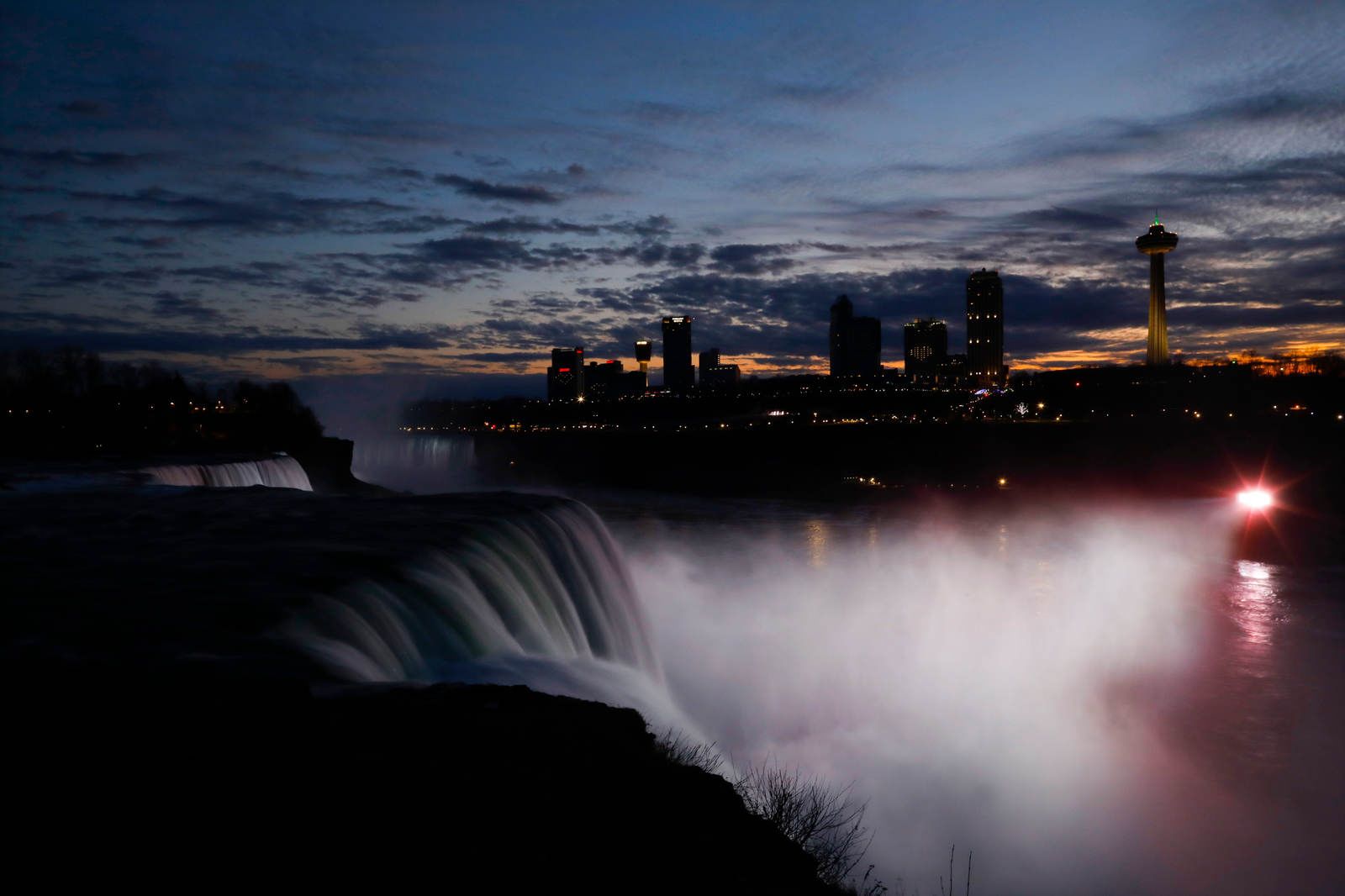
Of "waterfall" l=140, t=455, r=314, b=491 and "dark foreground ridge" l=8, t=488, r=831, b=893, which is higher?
"waterfall" l=140, t=455, r=314, b=491

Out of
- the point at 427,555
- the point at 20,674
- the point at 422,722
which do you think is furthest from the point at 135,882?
the point at 427,555

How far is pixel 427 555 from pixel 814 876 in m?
7.76

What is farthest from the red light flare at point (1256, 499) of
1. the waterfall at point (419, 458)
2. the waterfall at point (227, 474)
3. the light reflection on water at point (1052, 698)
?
the waterfall at point (419, 458)

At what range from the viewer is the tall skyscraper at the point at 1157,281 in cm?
16962

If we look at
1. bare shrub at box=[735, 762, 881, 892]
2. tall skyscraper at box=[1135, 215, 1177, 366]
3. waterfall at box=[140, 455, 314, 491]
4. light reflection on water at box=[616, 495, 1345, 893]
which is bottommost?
light reflection on water at box=[616, 495, 1345, 893]

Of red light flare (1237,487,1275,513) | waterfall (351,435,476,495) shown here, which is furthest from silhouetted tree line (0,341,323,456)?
red light flare (1237,487,1275,513)

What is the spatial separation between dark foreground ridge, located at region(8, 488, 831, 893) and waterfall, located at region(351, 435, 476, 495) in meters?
74.3

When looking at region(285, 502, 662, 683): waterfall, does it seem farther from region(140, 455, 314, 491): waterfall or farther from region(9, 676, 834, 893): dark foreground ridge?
region(140, 455, 314, 491): waterfall

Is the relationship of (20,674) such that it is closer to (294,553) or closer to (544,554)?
(294,553)

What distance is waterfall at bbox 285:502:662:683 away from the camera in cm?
850

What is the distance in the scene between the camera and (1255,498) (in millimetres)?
52094

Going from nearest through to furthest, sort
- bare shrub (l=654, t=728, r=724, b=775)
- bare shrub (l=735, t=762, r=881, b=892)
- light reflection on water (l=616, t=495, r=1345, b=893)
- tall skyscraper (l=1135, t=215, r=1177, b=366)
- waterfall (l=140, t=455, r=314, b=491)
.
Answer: bare shrub (l=735, t=762, r=881, b=892), bare shrub (l=654, t=728, r=724, b=775), light reflection on water (l=616, t=495, r=1345, b=893), waterfall (l=140, t=455, r=314, b=491), tall skyscraper (l=1135, t=215, r=1177, b=366)

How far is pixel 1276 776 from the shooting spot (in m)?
13.1

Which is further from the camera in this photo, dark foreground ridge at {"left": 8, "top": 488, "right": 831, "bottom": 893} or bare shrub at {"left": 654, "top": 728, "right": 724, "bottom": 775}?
bare shrub at {"left": 654, "top": 728, "right": 724, "bottom": 775}
